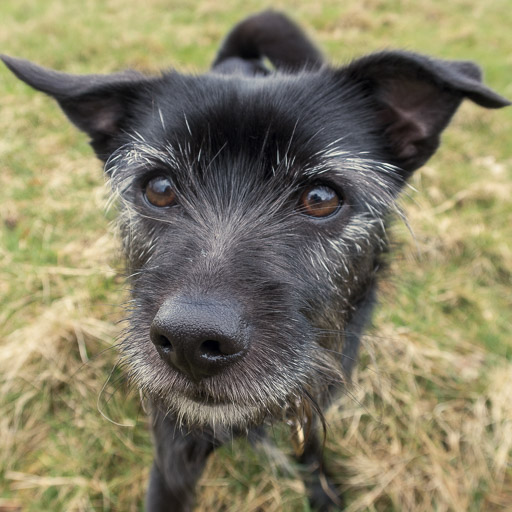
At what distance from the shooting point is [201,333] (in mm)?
1477

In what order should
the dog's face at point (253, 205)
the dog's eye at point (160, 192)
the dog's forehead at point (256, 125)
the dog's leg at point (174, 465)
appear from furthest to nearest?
the dog's leg at point (174, 465) < the dog's eye at point (160, 192) < the dog's forehead at point (256, 125) < the dog's face at point (253, 205)

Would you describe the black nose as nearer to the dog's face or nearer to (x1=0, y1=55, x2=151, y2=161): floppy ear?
the dog's face

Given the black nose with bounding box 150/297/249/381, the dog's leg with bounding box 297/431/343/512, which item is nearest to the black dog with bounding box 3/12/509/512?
the black nose with bounding box 150/297/249/381

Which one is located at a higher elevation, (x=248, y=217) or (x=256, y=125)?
(x=256, y=125)

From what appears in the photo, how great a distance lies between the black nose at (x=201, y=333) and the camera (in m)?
1.49

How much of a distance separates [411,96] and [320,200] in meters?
0.76

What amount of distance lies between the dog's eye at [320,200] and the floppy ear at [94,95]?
109 cm

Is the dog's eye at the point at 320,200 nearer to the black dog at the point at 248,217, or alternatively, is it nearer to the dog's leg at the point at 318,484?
the black dog at the point at 248,217

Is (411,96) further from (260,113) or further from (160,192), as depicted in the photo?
(160,192)

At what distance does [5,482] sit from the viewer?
2.94 metres

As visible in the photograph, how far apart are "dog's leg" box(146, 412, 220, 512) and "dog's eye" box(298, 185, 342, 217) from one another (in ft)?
4.02

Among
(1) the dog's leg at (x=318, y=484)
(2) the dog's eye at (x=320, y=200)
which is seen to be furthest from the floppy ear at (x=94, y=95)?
(1) the dog's leg at (x=318, y=484)

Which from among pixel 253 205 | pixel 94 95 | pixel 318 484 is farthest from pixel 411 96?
pixel 318 484

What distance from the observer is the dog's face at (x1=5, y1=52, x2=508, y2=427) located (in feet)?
5.40
